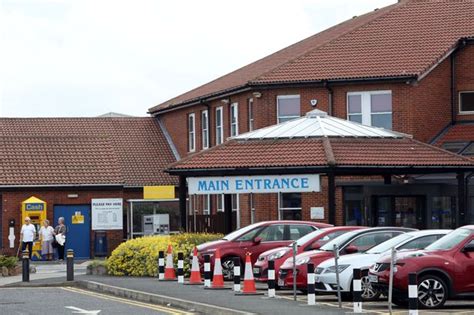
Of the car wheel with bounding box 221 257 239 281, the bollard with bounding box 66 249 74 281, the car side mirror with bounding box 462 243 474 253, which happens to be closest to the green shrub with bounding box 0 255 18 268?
the bollard with bounding box 66 249 74 281

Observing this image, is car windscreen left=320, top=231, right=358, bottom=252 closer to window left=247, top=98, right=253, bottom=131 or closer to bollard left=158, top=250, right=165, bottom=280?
bollard left=158, top=250, right=165, bottom=280

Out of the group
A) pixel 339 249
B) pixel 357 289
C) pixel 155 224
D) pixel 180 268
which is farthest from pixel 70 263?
pixel 155 224

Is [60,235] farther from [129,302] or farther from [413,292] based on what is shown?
[413,292]

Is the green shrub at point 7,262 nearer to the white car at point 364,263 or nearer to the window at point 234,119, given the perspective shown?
the white car at point 364,263

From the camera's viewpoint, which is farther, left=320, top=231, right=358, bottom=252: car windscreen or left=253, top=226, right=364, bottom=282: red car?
left=253, top=226, right=364, bottom=282: red car

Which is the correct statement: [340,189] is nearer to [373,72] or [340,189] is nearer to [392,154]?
[373,72]

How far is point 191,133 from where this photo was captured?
62.6 meters

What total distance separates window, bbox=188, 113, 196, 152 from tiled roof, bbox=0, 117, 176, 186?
1.75 m

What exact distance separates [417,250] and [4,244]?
31.8m

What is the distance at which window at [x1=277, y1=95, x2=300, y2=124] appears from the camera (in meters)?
52.2

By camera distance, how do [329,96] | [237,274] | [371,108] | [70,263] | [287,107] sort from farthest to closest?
1. [287,107]
2. [329,96]
3. [371,108]
4. [70,263]
5. [237,274]

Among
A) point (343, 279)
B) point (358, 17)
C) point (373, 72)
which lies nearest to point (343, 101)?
point (373, 72)

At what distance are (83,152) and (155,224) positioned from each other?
4.68m

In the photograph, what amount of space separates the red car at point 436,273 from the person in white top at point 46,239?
27662mm
